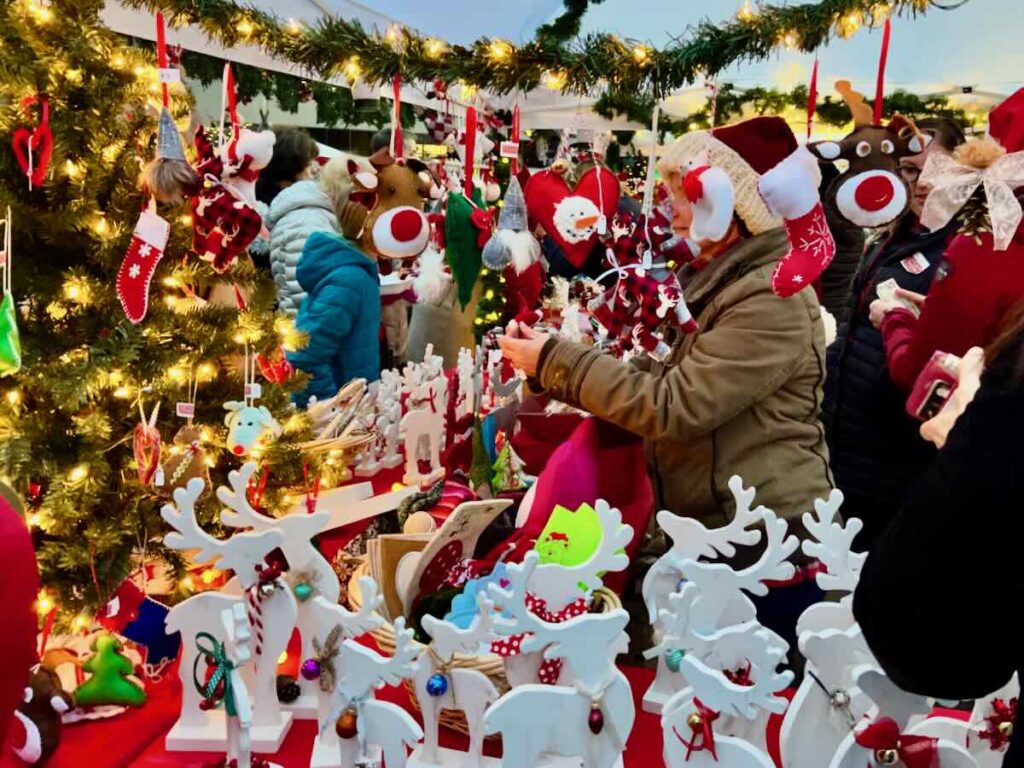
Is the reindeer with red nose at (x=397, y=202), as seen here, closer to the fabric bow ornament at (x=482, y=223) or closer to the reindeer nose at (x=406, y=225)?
the reindeer nose at (x=406, y=225)

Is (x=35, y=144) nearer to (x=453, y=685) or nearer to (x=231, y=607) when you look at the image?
(x=231, y=607)

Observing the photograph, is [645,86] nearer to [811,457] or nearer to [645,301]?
[645,301]

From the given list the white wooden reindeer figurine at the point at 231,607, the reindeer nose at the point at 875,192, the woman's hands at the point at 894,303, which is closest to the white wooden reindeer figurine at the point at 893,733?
the white wooden reindeer figurine at the point at 231,607

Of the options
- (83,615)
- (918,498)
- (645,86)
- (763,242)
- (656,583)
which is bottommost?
(83,615)

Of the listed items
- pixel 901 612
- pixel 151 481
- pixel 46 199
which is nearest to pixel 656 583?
pixel 901 612

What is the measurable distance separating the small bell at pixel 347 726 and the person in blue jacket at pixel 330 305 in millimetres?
1524

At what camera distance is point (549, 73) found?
64.2 inches

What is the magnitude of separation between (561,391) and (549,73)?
57 centimetres

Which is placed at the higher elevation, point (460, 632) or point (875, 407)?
point (875, 407)

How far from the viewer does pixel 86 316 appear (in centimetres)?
159

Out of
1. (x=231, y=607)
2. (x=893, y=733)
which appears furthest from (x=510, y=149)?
(x=893, y=733)

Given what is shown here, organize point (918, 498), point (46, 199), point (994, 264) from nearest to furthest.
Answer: point (918, 498), point (994, 264), point (46, 199)

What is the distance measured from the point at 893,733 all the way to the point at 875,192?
1.81 meters

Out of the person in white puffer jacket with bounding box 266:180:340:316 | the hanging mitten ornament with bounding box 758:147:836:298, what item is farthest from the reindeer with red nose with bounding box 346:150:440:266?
the hanging mitten ornament with bounding box 758:147:836:298
